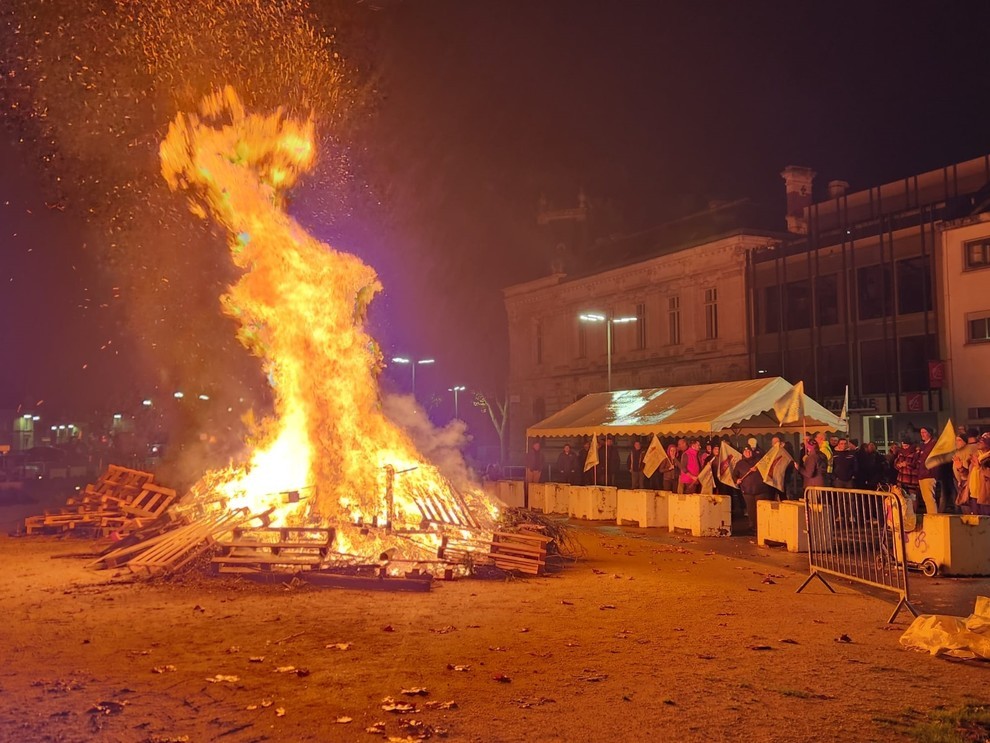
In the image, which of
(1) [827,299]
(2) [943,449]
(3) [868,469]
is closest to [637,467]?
(3) [868,469]

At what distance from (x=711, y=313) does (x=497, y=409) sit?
22.7 metres

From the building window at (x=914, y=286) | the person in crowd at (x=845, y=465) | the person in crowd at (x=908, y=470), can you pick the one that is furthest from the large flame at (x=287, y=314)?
the building window at (x=914, y=286)

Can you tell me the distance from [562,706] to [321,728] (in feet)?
5.42

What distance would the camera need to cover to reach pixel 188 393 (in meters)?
70.1

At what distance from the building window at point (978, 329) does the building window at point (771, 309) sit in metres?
9.00

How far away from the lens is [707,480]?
19281 millimetres

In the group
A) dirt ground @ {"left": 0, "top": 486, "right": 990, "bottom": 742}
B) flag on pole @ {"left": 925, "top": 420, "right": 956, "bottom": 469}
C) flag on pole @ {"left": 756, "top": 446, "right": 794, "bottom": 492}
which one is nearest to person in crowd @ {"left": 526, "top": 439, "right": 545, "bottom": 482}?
flag on pole @ {"left": 756, "top": 446, "right": 794, "bottom": 492}

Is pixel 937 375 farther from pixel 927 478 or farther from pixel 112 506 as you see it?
pixel 112 506

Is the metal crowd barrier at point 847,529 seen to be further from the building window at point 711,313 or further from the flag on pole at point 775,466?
the building window at point 711,313

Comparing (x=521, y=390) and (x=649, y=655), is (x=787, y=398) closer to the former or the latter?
(x=649, y=655)

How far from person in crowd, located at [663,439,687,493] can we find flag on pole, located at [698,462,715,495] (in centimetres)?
197

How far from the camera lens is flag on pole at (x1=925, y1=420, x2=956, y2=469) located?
1554cm

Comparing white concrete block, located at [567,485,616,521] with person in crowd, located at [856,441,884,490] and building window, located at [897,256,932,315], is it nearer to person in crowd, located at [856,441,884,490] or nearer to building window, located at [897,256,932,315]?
person in crowd, located at [856,441,884,490]

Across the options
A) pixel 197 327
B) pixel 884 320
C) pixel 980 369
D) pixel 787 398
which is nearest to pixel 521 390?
pixel 197 327
